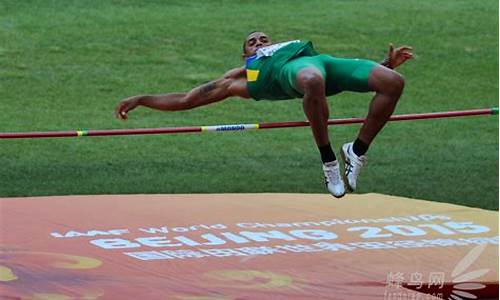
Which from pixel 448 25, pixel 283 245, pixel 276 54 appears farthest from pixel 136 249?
pixel 448 25

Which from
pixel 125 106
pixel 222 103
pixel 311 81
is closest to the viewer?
pixel 311 81

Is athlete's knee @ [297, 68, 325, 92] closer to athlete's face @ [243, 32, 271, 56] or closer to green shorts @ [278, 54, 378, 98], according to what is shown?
green shorts @ [278, 54, 378, 98]

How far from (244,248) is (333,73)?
1.02 m

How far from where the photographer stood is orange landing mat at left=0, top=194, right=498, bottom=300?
243 inches

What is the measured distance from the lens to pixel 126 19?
1359cm

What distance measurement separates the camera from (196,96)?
7254mm

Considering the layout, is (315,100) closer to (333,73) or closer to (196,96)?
(333,73)

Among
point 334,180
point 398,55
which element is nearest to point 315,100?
point 334,180

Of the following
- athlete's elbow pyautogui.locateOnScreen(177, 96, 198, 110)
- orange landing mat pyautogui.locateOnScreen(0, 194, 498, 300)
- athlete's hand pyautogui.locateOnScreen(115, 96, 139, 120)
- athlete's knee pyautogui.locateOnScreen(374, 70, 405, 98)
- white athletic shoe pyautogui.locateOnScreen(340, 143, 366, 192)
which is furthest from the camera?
athlete's elbow pyautogui.locateOnScreen(177, 96, 198, 110)

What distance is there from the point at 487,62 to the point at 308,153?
3.54 metres

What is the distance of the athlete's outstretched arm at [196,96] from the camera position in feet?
23.6

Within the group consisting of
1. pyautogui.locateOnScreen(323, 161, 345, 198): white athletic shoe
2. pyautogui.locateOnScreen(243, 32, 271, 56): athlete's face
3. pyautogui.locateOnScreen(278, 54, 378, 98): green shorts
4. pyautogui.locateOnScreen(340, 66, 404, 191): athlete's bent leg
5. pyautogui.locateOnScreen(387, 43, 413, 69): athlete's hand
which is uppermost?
pyautogui.locateOnScreen(243, 32, 271, 56): athlete's face

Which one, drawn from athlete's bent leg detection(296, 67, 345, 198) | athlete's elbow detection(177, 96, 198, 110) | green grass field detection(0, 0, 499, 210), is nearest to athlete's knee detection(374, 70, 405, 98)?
athlete's bent leg detection(296, 67, 345, 198)

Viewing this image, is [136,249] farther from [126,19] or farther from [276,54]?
[126,19]
